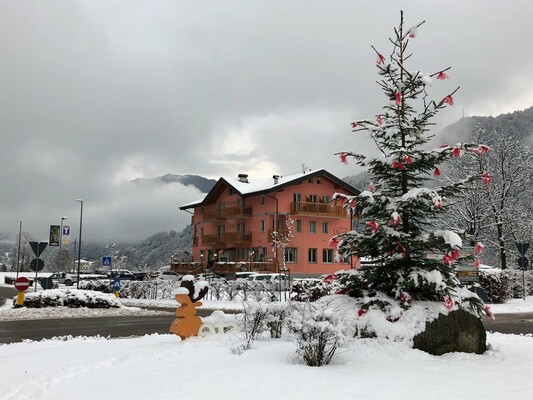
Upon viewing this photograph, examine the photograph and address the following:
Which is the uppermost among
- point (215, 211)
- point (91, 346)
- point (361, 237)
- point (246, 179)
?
point (246, 179)

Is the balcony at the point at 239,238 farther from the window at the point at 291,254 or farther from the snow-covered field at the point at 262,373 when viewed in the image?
the snow-covered field at the point at 262,373

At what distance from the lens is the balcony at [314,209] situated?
4912cm

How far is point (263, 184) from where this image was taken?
53406 millimetres

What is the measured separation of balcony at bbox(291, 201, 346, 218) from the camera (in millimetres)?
A: 49125

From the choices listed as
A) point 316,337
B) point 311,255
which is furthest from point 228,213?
point 316,337

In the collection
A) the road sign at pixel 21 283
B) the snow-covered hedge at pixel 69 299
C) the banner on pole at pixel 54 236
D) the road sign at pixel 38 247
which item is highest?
the banner on pole at pixel 54 236

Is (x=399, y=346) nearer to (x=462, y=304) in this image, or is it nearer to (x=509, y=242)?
(x=462, y=304)

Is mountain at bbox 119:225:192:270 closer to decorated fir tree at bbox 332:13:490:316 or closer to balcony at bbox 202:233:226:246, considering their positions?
balcony at bbox 202:233:226:246

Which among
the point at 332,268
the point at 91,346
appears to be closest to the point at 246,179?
the point at 332,268

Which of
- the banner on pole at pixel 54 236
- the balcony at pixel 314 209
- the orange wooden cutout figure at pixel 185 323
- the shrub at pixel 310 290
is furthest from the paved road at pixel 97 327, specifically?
the banner on pole at pixel 54 236

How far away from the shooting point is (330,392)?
5.52 m

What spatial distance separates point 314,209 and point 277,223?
4.19m

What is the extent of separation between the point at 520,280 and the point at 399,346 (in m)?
24.8

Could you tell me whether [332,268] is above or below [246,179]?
below
